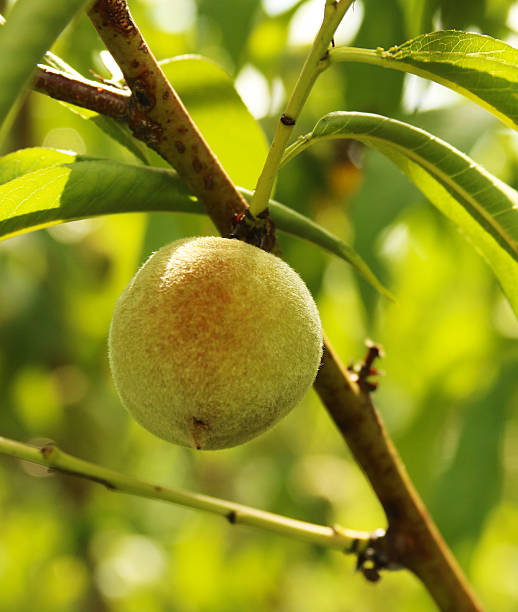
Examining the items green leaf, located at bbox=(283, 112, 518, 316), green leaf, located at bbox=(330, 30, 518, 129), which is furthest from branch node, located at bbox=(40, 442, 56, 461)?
green leaf, located at bbox=(330, 30, 518, 129)

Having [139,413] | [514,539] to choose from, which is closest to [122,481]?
[139,413]

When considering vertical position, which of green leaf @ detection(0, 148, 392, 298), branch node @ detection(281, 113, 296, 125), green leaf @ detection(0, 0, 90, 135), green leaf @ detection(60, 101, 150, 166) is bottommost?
green leaf @ detection(0, 148, 392, 298)

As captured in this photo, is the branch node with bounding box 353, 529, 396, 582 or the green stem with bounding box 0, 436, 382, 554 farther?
the branch node with bounding box 353, 529, 396, 582

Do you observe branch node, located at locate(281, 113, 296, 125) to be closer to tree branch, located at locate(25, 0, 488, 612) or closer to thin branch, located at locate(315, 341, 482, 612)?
tree branch, located at locate(25, 0, 488, 612)

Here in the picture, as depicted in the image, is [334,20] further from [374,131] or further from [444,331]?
[444,331]

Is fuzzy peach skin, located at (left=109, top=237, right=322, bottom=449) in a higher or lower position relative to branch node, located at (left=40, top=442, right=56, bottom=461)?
higher

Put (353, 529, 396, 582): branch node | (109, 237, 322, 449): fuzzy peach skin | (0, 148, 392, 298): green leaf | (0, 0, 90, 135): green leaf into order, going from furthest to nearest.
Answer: (353, 529, 396, 582): branch node
(0, 148, 392, 298): green leaf
(109, 237, 322, 449): fuzzy peach skin
(0, 0, 90, 135): green leaf

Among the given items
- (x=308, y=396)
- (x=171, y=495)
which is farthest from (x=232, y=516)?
(x=308, y=396)
